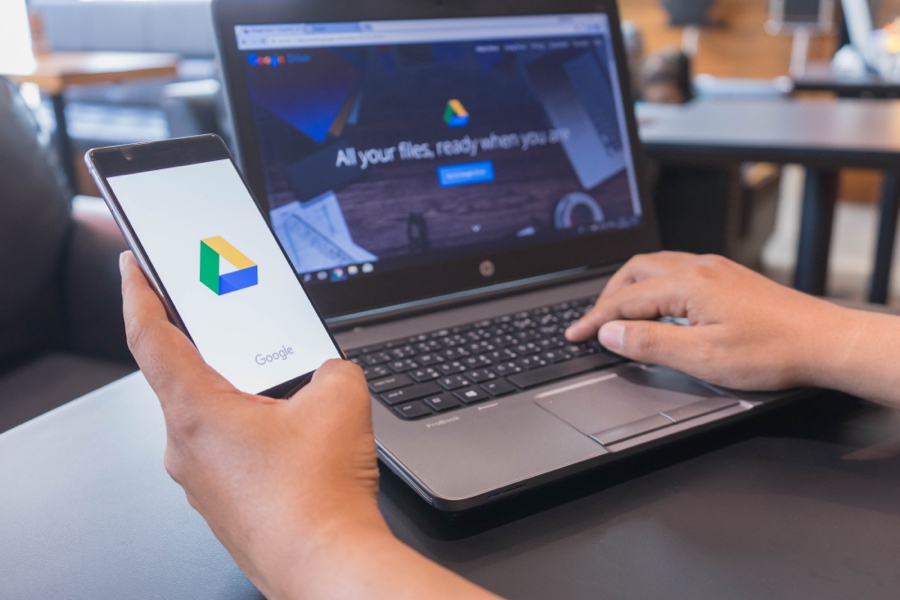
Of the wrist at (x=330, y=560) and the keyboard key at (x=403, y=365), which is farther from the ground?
the wrist at (x=330, y=560)

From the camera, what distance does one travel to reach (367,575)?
1.09 feet

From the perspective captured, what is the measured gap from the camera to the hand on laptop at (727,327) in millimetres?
550

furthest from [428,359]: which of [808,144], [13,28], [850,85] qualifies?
[13,28]

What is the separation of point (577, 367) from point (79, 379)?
75cm

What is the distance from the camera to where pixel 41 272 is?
3.71ft

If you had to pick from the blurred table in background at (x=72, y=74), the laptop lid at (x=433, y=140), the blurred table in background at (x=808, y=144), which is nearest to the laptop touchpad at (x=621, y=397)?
the laptop lid at (x=433, y=140)

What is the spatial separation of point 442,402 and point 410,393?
0.03 m

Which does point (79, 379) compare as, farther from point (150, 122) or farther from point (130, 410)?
point (150, 122)

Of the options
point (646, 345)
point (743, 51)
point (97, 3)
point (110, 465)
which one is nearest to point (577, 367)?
point (646, 345)

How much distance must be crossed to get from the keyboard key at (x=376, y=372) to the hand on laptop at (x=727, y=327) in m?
0.18

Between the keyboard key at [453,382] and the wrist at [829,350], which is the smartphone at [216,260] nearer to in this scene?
the keyboard key at [453,382]

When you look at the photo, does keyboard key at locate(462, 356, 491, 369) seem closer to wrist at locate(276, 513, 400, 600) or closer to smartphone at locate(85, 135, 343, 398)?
smartphone at locate(85, 135, 343, 398)

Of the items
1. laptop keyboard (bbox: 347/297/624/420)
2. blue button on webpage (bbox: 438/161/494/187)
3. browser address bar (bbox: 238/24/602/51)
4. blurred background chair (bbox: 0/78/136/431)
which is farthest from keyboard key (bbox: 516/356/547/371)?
blurred background chair (bbox: 0/78/136/431)

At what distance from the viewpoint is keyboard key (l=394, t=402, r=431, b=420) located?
1.69ft
